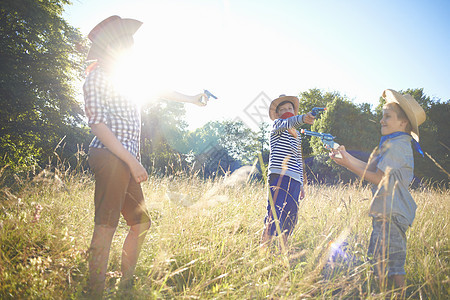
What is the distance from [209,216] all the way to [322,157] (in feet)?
48.5

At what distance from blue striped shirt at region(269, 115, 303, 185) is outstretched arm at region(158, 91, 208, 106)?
36.4 inches

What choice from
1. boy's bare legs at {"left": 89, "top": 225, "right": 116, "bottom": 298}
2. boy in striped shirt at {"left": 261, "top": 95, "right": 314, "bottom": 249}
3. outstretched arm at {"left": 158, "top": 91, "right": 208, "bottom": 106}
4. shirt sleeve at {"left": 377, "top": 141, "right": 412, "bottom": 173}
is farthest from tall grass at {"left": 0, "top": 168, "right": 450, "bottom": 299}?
outstretched arm at {"left": 158, "top": 91, "right": 208, "bottom": 106}

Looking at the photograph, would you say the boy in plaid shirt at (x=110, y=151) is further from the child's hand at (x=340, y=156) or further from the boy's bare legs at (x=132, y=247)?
the child's hand at (x=340, y=156)

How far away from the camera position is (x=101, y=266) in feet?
4.68

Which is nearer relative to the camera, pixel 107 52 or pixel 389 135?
pixel 107 52

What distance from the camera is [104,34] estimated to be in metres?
1.62

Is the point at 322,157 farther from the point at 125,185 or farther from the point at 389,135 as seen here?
the point at 125,185

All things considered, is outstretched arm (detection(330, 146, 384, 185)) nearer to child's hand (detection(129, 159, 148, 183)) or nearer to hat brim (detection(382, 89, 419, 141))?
hat brim (detection(382, 89, 419, 141))

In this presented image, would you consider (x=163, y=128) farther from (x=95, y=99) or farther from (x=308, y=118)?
(x=95, y=99)

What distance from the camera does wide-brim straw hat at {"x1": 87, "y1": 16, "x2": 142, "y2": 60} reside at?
5.24 ft

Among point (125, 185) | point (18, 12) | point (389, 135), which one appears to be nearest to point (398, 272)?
point (389, 135)

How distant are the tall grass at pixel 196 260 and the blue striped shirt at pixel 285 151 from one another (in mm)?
579

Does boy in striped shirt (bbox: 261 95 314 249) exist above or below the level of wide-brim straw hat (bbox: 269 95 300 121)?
below

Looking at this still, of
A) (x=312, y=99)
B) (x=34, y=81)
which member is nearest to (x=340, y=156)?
(x=34, y=81)
